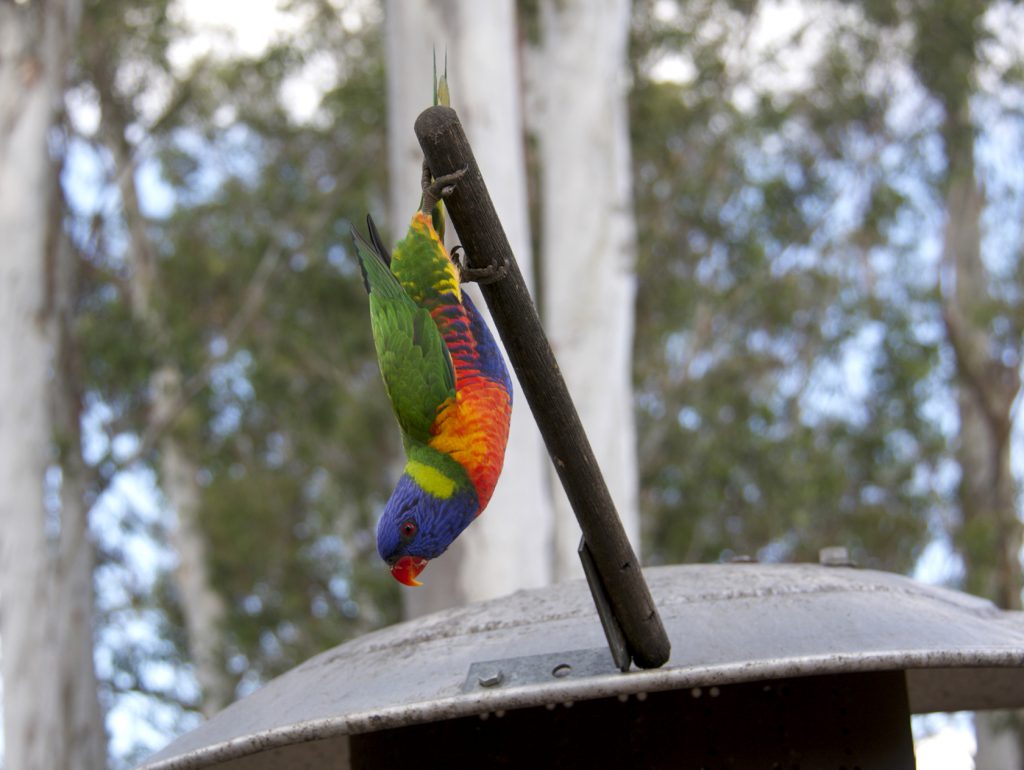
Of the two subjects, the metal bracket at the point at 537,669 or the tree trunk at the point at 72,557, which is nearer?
the metal bracket at the point at 537,669

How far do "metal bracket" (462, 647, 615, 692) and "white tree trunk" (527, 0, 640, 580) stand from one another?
5.71 meters

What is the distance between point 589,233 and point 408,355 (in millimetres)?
6288

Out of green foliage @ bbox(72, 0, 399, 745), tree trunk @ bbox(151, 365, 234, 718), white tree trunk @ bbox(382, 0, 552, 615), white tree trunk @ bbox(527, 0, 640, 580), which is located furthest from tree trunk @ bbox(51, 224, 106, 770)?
tree trunk @ bbox(151, 365, 234, 718)

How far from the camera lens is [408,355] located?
1.94 metres

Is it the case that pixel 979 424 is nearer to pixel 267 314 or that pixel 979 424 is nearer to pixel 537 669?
pixel 267 314

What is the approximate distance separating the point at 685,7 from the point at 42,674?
26.3 feet

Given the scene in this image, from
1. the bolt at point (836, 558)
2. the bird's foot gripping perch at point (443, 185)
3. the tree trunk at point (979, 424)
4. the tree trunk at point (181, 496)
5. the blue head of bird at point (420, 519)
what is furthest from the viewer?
the tree trunk at point (181, 496)

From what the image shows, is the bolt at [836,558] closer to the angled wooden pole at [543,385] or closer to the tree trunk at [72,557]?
the angled wooden pole at [543,385]

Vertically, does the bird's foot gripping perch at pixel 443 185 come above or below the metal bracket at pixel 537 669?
above

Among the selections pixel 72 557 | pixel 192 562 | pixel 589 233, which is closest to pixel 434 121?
pixel 589 233

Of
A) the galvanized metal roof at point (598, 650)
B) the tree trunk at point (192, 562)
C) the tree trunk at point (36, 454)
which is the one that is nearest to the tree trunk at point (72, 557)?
the tree trunk at point (36, 454)

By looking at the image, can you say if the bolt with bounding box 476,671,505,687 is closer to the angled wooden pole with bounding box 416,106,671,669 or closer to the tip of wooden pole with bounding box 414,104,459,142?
the angled wooden pole with bounding box 416,106,671,669

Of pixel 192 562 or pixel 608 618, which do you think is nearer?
pixel 608 618

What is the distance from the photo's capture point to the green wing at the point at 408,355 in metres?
1.92
